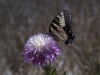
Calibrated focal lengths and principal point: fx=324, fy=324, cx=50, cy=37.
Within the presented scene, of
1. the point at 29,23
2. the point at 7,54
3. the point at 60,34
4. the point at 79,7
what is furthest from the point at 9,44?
the point at 60,34

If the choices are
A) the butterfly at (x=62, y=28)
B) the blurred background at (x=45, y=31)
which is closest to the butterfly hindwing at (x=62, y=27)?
the butterfly at (x=62, y=28)

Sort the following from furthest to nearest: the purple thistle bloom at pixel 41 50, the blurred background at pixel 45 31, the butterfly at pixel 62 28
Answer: the blurred background at pixel 45 31 < the butterfly at pixel 62 28 < the purple thistle bloom at pixel 41 50

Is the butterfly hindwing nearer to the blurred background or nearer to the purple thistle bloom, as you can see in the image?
the purple thistle bloom

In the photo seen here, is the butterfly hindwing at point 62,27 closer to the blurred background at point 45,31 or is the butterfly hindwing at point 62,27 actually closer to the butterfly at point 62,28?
the butterfly at point 62,28

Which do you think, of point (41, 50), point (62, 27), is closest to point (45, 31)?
point (62, 27)

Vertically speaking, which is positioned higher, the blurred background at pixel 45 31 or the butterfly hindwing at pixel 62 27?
the blurred background at pixel 45 31

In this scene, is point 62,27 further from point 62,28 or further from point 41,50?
point 41,50

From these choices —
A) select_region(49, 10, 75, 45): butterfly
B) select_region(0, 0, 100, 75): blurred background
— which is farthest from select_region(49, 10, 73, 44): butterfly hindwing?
select_region(0, 0, 100, 75): blurred background
